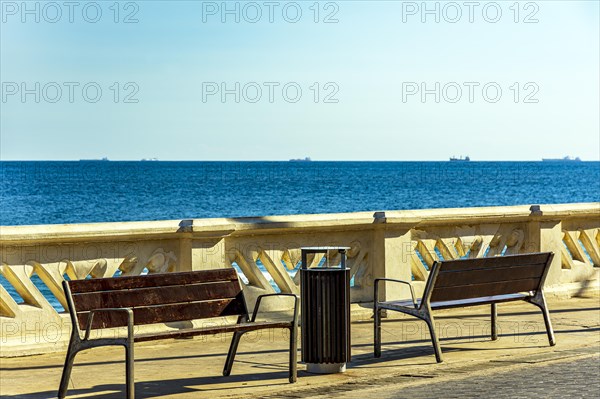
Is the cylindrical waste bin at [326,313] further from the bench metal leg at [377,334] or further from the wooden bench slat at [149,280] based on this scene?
the bench metal leg at [377,334]

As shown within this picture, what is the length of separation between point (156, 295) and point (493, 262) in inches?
127

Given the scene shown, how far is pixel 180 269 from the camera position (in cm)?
1062

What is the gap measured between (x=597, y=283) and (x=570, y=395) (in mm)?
6835

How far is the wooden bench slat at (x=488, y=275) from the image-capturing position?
30.6 ft

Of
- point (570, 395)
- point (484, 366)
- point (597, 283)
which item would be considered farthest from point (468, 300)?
point (597, 283)

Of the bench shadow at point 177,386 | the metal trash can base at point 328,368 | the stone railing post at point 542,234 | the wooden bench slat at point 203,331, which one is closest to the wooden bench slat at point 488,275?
the metal trash can base at point 328,368

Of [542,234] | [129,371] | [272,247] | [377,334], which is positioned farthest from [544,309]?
[129,371]

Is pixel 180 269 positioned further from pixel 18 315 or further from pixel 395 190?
pixel 395 190

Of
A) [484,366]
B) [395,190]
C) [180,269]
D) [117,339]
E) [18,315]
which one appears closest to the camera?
[117,339]

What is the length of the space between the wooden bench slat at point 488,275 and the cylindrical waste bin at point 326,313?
1.07m

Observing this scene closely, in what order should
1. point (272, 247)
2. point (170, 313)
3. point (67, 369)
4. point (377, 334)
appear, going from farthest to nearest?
point (272, 247) → point (377, 334) → point (170, 313) → point (67, 369)

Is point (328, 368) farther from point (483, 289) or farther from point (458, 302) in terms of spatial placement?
point (483, 289)

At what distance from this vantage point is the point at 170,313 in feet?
27.3

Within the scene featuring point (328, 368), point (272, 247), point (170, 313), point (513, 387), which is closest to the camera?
point (513, 387)
